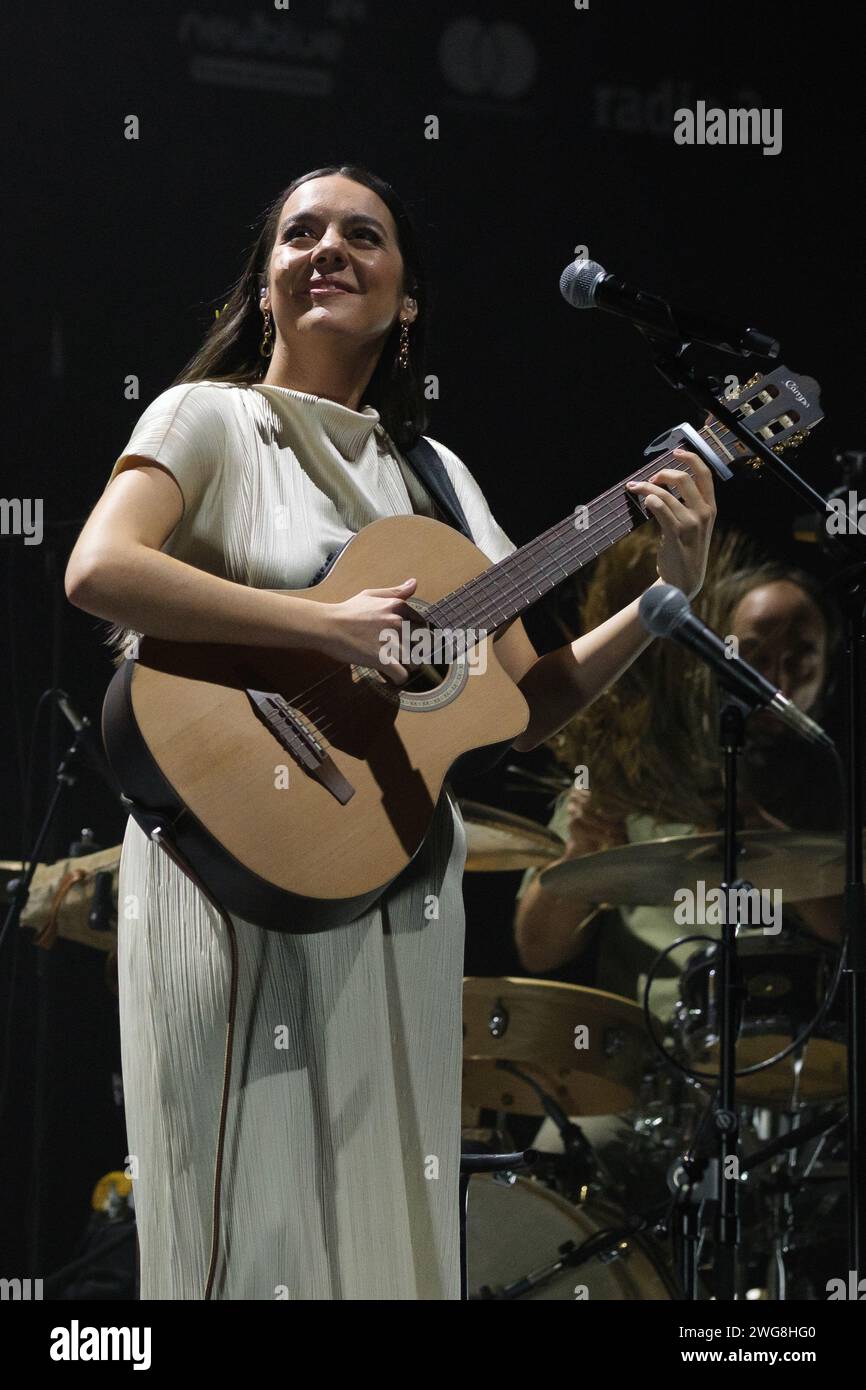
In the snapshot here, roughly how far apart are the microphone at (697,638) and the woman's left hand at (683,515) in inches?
2.2

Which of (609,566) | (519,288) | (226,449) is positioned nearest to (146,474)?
(226,449)

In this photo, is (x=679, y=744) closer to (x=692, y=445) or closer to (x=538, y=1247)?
(x=538, y=1247)

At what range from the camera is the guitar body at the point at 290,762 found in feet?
6.17

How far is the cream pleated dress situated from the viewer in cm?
188

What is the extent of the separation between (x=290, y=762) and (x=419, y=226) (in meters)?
2.22

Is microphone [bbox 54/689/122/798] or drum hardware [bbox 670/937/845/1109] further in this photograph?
drum hardware [bbox 670/937/845/1109]

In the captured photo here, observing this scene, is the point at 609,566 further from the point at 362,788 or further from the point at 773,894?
the point at 362,788

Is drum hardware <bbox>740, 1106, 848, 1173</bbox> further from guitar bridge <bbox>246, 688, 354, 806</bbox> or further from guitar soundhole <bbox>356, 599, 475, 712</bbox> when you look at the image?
guitar bridge <bbox>246, 688, 354, 806</bbox>

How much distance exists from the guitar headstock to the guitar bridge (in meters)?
0.88

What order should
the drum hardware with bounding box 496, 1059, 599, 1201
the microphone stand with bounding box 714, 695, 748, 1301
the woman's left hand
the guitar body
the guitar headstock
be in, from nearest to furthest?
the guitar body → the woman's left hand → the guitar headstock → the microphone stand with bounding box 714, 695, 748, 1301 → the drum hardware with bounding box 496, 1059, 599, 1201

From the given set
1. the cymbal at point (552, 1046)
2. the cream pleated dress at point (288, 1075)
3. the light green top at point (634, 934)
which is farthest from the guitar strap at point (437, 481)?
the light green top at point (634, 934)

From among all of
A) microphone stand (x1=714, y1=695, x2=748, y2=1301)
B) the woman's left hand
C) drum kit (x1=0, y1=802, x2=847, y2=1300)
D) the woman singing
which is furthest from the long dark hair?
drum kit (x1=0, y1=802, x2=847, y2=1300)

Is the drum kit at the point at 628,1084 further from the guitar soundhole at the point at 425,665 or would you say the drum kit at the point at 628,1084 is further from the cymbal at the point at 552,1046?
the guitar soundhole at the point at 425,665
